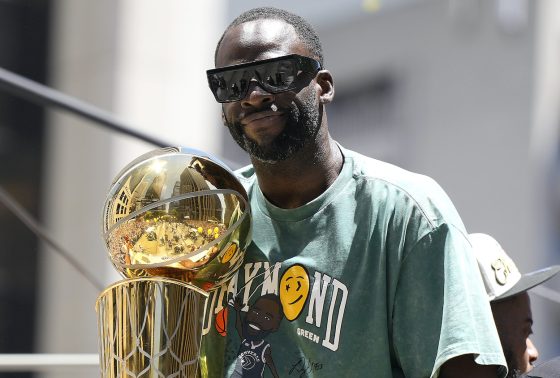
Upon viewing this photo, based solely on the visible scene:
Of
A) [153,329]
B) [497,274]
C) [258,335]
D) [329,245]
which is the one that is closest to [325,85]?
[329,245]

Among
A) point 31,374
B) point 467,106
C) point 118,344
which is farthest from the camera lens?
point 467,106

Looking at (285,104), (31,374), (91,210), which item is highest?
(285,104)

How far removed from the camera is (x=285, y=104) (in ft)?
9.95

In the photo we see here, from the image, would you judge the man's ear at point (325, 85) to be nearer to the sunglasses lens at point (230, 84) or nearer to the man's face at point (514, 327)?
the sunglasses lens at point (230, 84)

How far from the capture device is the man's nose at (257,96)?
9.87 feet

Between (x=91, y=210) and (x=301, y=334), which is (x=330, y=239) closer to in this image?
(x=301, y=334)

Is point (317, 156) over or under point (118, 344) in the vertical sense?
over

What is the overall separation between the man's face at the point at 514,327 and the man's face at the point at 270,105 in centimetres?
102

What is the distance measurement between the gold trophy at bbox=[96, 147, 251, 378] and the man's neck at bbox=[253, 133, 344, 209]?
0.09 m

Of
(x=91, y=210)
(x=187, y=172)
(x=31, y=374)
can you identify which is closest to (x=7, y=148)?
(x=91, y=210)

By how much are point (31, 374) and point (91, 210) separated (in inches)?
46.9

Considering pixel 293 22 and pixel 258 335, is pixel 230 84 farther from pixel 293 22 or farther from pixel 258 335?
pixel 258 335

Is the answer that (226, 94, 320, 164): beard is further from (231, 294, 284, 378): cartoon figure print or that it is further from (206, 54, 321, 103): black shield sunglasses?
(231, 294, 284, 378): cartoon figure print

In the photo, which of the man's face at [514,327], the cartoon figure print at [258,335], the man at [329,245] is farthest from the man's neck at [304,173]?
the man's face at [514,327]
